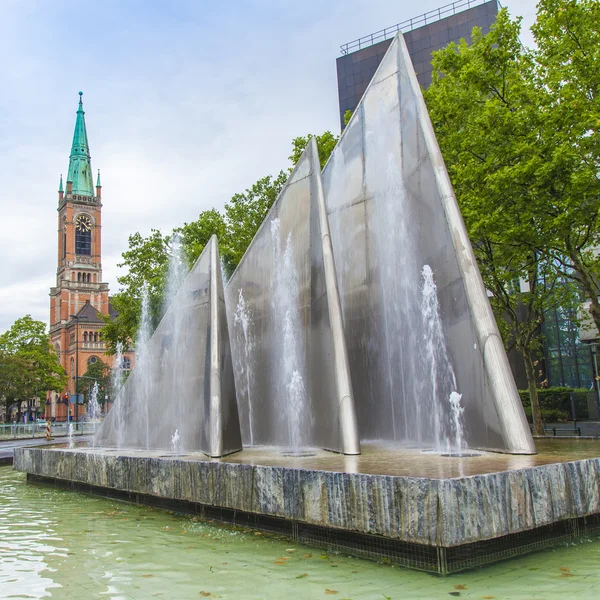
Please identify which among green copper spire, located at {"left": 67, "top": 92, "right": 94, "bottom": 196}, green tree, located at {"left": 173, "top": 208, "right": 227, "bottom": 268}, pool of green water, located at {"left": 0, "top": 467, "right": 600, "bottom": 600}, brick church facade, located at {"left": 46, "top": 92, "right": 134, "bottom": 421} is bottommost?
pool of green water, located at {"left": 0, "top": 467, "right": 600, "bottom": 600}

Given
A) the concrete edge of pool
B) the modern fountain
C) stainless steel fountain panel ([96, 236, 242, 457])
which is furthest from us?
stainless steel fountain panel ([96, 236, 242, 457])

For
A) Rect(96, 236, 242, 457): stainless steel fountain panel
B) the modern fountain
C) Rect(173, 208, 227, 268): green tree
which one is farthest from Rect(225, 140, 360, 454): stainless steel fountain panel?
Rect(173, 208, 227, 268): green tree

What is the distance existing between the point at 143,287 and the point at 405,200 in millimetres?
19650

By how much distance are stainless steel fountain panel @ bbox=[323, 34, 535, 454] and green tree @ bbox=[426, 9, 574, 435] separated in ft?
11.0

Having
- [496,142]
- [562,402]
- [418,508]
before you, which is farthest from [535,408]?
[418,508]

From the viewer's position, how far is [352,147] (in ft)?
40.5

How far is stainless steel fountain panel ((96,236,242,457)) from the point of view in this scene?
9.70 metres

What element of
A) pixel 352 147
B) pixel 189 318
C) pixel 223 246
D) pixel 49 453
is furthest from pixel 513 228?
pixel 223 246

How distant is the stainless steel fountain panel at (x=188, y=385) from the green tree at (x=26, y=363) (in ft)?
132

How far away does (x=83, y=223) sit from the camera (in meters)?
101

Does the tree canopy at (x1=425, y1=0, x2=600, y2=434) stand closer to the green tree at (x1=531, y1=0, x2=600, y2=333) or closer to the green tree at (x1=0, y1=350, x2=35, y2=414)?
the green tree at (x1=531, y1=0, x2=600, y2=333)

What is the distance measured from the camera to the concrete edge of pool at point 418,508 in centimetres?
513

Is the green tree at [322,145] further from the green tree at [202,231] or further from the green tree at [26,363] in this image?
the green tree at [26,363]

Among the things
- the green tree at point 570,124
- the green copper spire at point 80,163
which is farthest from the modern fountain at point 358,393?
the green copper spire at point 80,163
